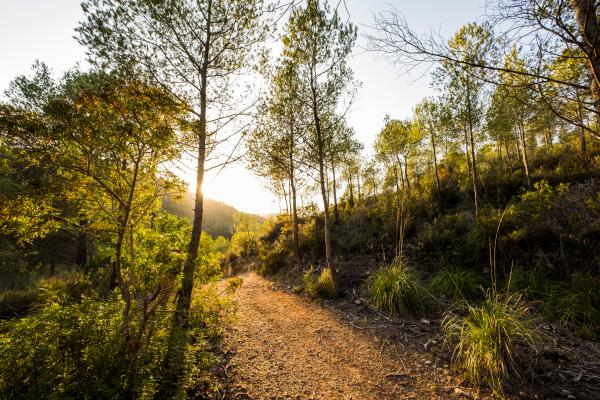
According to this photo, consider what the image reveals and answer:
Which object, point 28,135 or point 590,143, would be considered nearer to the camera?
point 28,135

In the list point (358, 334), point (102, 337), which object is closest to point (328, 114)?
point (358, 334)

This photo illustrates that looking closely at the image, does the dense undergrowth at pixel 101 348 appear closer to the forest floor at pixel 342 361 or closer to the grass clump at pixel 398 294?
the forest floor at pixel 342 361

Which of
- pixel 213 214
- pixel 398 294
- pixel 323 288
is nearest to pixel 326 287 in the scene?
pixel 323 288

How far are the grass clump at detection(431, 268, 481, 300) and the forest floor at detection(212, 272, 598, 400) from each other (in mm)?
1315

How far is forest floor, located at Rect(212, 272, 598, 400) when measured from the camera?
11.8ft

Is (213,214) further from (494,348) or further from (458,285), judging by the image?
(494,348)

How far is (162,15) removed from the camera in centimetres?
583

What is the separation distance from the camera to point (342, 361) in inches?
177

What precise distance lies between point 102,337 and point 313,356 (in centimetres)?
353

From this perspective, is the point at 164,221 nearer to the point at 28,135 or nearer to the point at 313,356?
the point at 28,135

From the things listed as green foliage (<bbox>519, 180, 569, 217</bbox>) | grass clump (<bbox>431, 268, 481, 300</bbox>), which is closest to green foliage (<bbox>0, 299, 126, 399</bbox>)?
grass clump (<bbox>431, 268, 481, 300</bbox>)

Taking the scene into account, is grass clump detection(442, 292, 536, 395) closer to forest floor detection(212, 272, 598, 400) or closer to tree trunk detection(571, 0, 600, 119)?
forest floor detection(212, 272, 598, 400)

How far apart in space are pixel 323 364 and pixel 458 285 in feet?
13.8

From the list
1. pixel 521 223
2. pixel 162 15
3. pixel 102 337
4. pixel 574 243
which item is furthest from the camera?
pixel 521 223
